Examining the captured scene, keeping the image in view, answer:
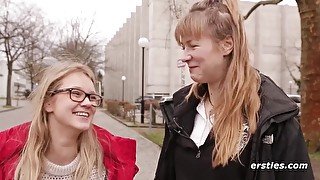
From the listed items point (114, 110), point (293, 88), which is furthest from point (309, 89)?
point (293, 88)

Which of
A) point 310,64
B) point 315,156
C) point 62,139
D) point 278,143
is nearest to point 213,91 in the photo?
point 278,143

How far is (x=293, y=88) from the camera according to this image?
146 ft

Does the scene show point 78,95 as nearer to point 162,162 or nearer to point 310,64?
point 162,162

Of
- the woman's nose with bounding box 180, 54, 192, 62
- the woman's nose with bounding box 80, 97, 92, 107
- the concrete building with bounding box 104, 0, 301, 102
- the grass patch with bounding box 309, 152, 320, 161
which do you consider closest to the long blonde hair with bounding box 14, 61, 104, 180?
the woman's nose with bounding box 80, 97, 92, 107

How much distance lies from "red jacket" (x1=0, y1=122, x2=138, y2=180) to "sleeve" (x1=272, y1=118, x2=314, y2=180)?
0.74 metres

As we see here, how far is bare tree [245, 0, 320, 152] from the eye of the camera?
28.9 feet

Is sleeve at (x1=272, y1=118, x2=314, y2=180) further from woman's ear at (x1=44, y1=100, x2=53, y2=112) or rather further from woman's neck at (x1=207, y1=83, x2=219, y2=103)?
woman's ear at (x1=44, y1=100, x2=53, y2=112)

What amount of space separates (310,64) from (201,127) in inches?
293

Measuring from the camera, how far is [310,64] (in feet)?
28.9

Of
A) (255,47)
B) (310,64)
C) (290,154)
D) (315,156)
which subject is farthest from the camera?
(255,47)

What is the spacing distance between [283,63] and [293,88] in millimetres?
2692

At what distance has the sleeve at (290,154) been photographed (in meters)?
1.69

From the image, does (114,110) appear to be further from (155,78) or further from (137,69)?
(137,69)

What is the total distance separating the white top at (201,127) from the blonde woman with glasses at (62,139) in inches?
16.0
